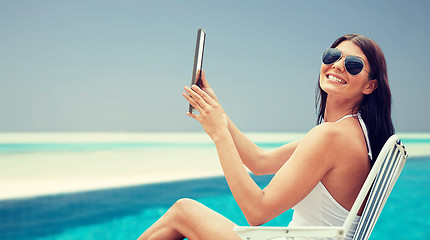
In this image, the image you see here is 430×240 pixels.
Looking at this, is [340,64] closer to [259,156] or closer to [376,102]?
[376,102]

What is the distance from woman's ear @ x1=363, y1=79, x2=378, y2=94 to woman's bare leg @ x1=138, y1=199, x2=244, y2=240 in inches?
28.7

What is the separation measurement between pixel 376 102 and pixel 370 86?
0.07m

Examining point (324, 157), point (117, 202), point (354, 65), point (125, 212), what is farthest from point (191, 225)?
point (117, 202)

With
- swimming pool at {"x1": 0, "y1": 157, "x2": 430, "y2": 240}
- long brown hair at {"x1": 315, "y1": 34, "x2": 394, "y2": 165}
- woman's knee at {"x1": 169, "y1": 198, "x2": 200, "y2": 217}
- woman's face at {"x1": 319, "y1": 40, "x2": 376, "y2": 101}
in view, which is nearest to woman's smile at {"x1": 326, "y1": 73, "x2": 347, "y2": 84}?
woman's face at {"x1": 319, "y1": 40, "x2": 376, "y2": 101}

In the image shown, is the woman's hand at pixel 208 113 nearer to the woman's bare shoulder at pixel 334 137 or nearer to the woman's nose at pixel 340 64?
the woman's bare shoulder at pixel 334 137

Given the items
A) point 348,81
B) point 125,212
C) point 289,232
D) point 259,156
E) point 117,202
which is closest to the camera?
point 289,232

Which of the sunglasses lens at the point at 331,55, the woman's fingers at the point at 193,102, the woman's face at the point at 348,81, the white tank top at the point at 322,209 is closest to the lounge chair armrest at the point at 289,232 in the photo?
the white tank top at the point at 322,209

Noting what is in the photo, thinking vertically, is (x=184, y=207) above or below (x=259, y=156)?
below

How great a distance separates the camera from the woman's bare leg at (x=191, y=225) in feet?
4.35

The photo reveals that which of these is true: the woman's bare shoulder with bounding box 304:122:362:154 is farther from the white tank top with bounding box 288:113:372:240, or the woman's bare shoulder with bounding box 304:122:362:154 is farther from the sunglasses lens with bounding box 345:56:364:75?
the sunglasses lens with bounding box 345:56:364:75

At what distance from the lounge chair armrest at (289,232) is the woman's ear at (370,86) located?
58cm

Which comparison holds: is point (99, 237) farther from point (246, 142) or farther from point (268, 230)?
point (268, 230)

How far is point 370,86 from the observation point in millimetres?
1431

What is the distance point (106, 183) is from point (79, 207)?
5.96ft
